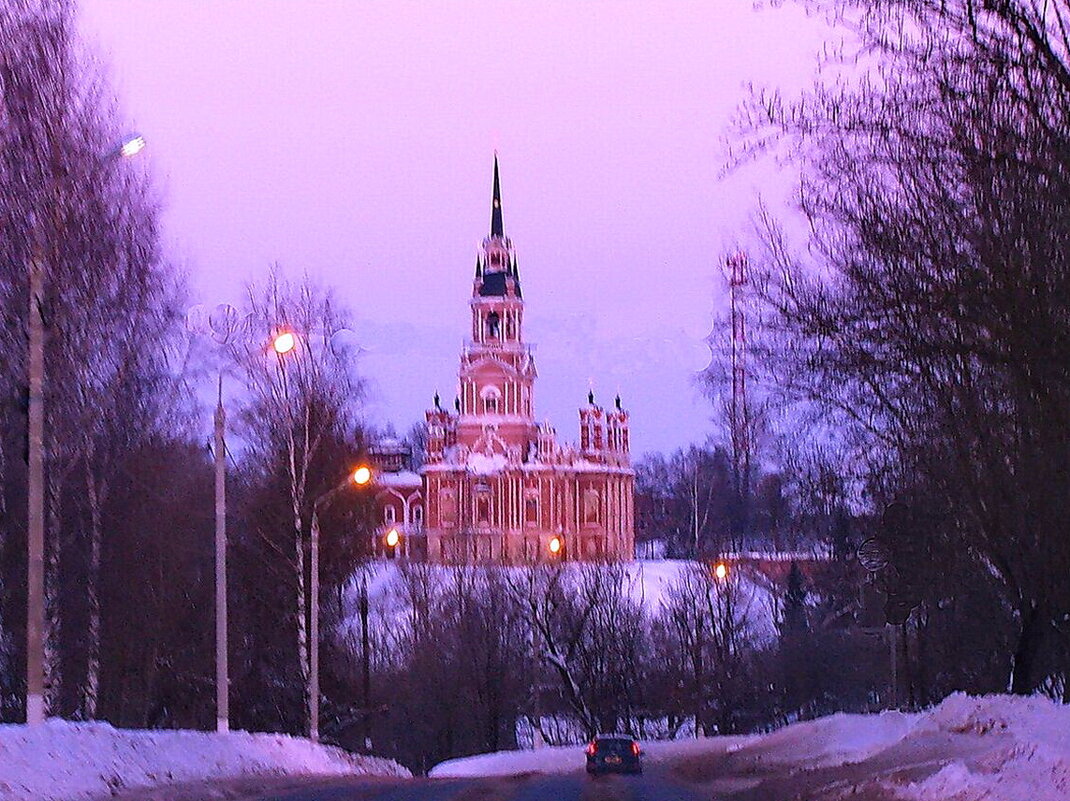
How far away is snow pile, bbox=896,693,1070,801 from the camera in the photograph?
13812 millimetres

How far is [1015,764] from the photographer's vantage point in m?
15.0

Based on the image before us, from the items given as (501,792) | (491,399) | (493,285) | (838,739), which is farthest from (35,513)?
(493,285)

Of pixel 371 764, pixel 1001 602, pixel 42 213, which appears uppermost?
pixel 42 213

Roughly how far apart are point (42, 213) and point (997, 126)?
60.7 ft

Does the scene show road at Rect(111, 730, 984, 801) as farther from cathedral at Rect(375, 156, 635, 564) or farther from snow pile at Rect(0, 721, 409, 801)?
cathedral at Rect(375, 156, 635, 564)

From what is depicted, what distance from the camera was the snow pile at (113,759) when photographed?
17.0 m

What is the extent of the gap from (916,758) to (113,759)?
10.4m

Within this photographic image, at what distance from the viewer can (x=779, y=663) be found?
6316 centimetres

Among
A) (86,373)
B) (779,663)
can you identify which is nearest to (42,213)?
(86,373)

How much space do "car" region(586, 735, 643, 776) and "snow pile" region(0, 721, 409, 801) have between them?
7.15 metres

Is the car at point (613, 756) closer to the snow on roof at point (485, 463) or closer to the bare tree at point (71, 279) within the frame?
the bare tree at point (71, 279)

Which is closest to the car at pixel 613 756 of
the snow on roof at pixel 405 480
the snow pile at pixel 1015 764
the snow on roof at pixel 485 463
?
the snow pile at pixel 1015 764

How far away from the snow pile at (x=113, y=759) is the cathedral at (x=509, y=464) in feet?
283

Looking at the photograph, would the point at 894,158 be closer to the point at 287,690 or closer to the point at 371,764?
the point at 371,764
